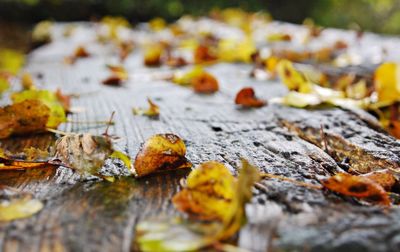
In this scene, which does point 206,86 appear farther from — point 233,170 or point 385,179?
point 385,179

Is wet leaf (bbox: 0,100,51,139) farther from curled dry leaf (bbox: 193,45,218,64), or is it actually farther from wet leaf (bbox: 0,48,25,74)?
curled dry leaf (bbox: 193,45,218,64)

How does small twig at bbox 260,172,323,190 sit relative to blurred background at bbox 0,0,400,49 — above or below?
below

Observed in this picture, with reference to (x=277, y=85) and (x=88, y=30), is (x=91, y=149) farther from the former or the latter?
(x=88, y=30)

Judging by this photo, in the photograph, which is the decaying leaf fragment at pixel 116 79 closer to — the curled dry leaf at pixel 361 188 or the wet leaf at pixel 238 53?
the wet leaf at pixel 238 53

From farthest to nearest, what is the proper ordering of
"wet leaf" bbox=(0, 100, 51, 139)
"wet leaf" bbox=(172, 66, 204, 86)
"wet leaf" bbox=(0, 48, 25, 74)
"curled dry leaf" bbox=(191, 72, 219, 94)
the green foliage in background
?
1. the green foliage in background
2. "wet leaf" bbox=(0, 48, 25, 74)
3. "wet leaf" bbox=(172, 66, 204, 86)
4. "curled dry leaf" bbox=(191, 72, 219, 94)
5. "wet leaf" bbox=(0, 100, 51, 139)

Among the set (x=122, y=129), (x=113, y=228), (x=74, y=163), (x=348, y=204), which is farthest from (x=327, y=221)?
(x=122, y=129)

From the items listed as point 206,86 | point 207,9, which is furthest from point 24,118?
point 207,9

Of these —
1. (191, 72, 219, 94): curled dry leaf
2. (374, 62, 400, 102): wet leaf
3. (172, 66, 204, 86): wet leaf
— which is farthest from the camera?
(172, 66, 204, 86): wet leaf

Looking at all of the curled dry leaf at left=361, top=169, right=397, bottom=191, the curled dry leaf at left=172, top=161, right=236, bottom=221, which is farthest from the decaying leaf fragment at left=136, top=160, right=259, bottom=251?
the curled dry leaf at left=361, top=169, right=397, bottom=191
